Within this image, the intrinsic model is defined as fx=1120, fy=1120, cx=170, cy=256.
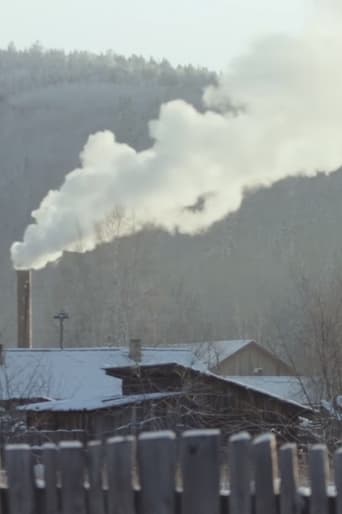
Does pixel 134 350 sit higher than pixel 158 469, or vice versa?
pixel 134 350

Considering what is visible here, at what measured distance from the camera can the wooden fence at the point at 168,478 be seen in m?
4.26

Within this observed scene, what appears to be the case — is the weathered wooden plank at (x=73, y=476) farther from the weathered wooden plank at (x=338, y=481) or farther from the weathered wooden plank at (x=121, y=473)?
the weathered wooden plank at (x=338, y=481)

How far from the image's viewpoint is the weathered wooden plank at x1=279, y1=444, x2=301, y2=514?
167 inches

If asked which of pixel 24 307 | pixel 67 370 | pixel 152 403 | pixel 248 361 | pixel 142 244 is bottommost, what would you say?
pixel 152 403

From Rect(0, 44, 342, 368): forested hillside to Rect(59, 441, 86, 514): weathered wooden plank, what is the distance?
44.6 metres

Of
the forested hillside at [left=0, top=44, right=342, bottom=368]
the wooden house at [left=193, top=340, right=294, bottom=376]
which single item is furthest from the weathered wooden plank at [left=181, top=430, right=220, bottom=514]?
the wooden house at [left=193, top=340, right=294, bottom=376]

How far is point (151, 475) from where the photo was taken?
4367 millimetres

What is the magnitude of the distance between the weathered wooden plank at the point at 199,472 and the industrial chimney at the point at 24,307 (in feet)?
126

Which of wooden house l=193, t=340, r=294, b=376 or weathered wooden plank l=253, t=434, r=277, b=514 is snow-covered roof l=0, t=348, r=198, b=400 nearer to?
wooden house l=193, t=340, r=294, b=376

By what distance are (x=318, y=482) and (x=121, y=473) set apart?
77 cm

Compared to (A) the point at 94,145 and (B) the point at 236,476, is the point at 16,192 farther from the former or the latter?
(B) the point at 236,476

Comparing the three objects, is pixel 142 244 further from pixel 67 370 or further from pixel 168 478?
pixel 168 478

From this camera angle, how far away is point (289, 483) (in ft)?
14.0

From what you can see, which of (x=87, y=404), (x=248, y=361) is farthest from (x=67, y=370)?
(x=248, y=361)
